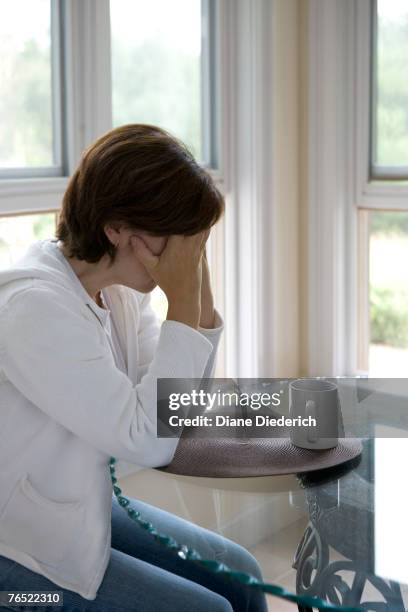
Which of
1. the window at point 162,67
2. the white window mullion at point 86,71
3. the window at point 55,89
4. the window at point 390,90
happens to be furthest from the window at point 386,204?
the white window mullion at point 86,71

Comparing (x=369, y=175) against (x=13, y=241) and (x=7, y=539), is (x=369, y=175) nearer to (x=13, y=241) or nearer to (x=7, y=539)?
(x=13, y=241)

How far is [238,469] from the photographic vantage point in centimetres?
132

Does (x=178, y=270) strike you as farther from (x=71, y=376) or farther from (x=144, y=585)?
(x=144, y=585)

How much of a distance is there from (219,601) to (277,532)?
6.1 inches

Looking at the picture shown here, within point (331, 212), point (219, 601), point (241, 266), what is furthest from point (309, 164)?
point (219, 601)

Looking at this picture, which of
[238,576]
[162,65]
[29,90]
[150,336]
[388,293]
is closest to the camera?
[238,576]

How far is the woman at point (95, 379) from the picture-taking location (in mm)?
1196

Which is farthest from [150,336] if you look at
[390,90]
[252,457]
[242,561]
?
[390,90]

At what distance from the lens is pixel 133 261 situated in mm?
1379

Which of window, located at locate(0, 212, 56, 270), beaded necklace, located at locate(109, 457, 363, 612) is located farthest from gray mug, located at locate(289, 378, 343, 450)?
window, located at locate(0, 212, 56, 270)

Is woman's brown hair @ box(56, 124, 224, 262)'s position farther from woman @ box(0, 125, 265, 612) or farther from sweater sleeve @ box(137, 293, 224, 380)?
sweater sleeve @ box(137, 293, 224, 380)

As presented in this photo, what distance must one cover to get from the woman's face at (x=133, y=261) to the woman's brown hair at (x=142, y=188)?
22 millimetres

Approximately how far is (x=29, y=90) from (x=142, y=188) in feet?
3.29

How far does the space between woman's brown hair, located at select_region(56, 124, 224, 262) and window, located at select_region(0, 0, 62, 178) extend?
84cm
